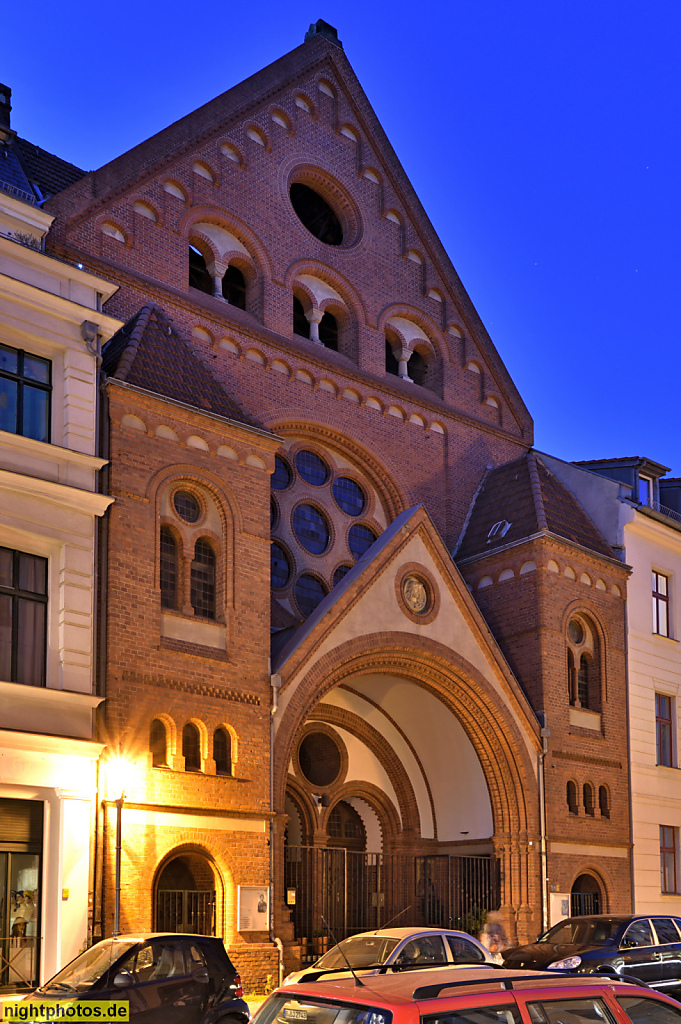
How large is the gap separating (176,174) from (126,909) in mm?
Answer: 15392

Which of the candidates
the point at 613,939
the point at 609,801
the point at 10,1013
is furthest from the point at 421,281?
the point at 10,1013

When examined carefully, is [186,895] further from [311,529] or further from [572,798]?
[572,798]

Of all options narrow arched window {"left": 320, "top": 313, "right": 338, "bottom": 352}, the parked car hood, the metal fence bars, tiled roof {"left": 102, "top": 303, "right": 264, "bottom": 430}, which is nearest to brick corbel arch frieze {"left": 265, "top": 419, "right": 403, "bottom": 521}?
narrow arched window {"left": 320, "top": 313, "right": 338, "bottom": 352}

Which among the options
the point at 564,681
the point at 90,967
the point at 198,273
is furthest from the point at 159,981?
the point at 198,273

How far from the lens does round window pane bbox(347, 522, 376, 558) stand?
27344 millimetres

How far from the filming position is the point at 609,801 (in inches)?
1081

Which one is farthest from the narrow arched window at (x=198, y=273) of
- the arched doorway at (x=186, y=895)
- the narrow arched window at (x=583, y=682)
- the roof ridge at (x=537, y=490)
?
the arched doorway at (x=186, y=895)

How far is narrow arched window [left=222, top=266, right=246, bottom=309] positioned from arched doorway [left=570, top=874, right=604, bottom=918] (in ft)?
49.7

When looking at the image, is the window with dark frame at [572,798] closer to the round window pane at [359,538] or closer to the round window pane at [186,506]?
the round window pane at [359,538]

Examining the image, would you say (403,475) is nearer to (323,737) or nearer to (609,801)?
(323,737)

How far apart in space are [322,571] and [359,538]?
175cm

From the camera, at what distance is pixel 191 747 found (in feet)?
66.2

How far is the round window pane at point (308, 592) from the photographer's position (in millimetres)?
25672

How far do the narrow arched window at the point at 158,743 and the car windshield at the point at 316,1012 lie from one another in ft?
42.0
